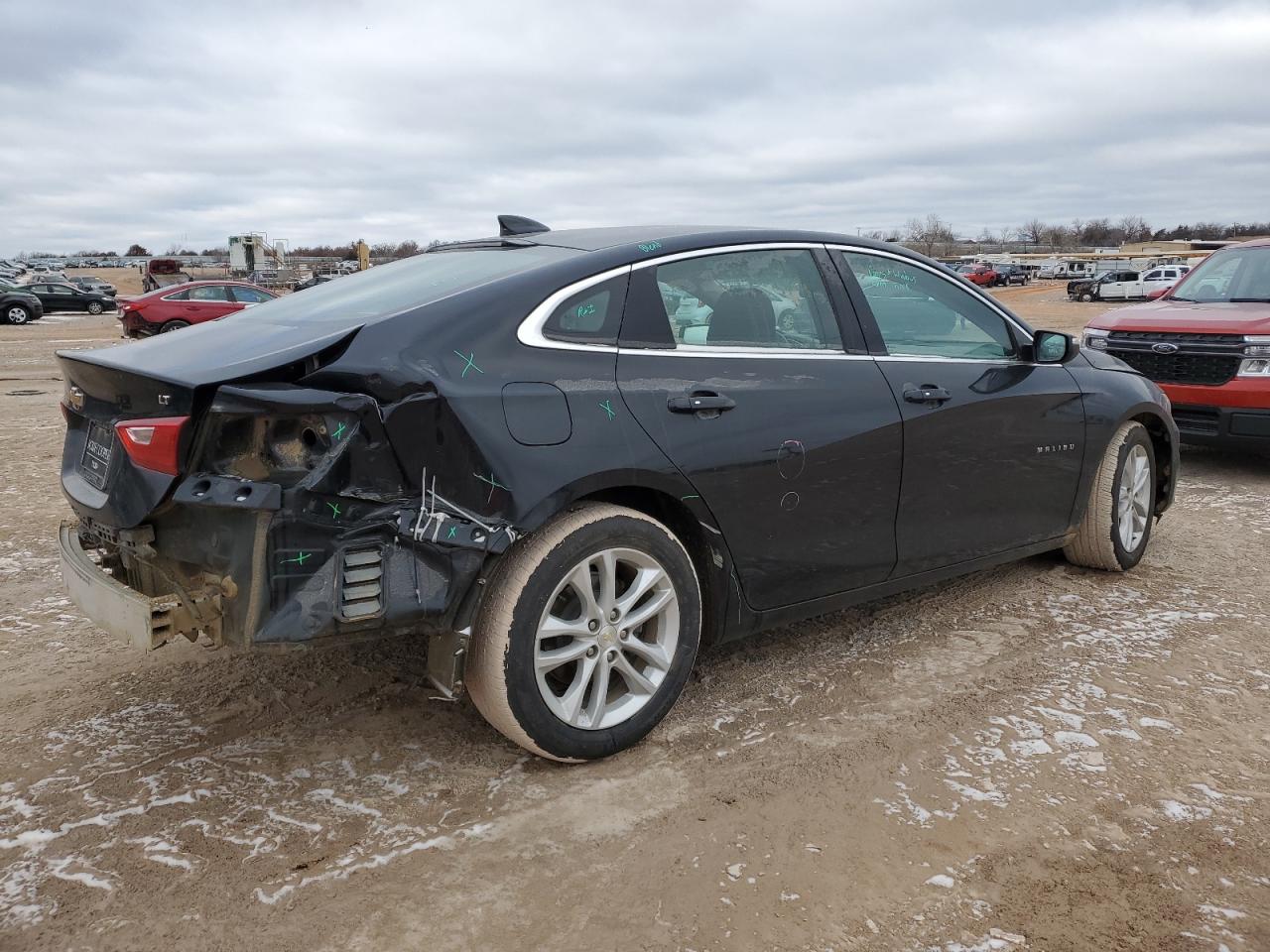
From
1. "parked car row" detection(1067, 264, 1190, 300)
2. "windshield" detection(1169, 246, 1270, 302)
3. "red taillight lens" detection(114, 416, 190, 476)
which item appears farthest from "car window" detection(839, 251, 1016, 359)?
"parked car row" detection(1067, 264, 1190, 300)

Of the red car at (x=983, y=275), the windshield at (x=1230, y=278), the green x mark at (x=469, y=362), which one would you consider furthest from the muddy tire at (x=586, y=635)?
the red car at (x=983, y=275)

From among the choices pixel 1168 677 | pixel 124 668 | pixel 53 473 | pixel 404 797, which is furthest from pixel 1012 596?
pixel 53 473

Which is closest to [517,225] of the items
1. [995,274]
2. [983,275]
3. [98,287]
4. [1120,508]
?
[1120,508]

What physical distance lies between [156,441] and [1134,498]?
436 cm

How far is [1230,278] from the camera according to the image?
806 centimetres

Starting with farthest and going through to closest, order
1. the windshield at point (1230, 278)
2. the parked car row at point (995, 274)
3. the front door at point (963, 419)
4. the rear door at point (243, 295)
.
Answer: the parked car row at point (995, 274), the rear door at point (243, 295), the windshield at point (1230, 278), the front door at point (963, 419)

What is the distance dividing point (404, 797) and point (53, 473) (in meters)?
5.57

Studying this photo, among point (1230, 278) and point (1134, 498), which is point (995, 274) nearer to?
point (1230, 278)

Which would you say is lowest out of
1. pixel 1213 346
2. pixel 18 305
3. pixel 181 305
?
pixel 18 305

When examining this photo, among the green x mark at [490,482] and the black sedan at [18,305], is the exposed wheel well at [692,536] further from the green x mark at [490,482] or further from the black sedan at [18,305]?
the black sedan at [18,305]

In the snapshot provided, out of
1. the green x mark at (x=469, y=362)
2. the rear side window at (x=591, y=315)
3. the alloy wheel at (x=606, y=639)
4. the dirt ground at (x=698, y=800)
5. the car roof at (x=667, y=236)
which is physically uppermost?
the car roof at (x=667, y=236)

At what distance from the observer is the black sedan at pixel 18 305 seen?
95.2 ft

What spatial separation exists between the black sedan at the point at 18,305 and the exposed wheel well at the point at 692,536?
1250 inches

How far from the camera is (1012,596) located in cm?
464
